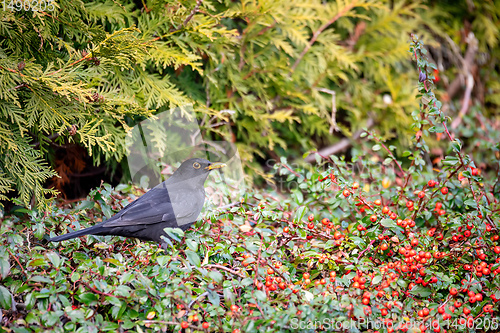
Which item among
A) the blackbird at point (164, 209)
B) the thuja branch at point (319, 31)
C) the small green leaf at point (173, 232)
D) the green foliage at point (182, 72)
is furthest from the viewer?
the thuja branch at point (319, 31)

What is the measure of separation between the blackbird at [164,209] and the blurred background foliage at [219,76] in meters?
0.44

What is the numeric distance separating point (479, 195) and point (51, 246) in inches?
104

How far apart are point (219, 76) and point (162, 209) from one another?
1.67 metres

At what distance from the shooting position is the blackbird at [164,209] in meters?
2.37

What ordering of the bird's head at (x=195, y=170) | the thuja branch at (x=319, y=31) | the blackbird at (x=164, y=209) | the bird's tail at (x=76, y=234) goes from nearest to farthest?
1. the bird's tail at (x=76, y=234)
2. the blackbird at (x=164, y=209)
3. the bird's head at (x=195, y=170)
4. the thuja branch at (x=319, y=31)

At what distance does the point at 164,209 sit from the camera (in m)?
2.52

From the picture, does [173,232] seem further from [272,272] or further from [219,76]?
[219,76]

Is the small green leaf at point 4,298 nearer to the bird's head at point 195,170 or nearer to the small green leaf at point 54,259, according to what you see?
the small green leaf at point 54,259

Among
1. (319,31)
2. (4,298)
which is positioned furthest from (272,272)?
(319,31)

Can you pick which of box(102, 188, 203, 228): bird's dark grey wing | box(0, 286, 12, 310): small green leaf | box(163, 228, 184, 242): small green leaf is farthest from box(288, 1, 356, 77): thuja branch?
box(0, 286, 12, 310): small green leaf

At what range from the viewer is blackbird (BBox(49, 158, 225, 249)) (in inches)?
93.4

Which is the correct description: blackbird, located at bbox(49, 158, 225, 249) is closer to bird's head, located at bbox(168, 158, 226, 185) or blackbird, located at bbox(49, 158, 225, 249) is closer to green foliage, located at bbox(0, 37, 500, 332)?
bird's head, located at bbox(168, 158, 226, 185)

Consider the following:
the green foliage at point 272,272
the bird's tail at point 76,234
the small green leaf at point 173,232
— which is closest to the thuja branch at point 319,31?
the green foliage at point 272,272

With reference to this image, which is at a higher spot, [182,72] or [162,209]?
[182,72]
